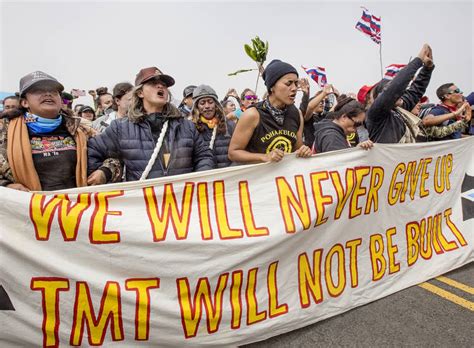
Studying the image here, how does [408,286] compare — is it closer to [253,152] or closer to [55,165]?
[253,152]

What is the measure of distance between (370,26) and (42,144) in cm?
906

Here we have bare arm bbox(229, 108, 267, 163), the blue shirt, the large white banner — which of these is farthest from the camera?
the blue shirt

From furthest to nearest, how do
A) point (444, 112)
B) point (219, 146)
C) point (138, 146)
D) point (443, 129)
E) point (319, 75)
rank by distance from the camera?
point (319, 75)
point (444, 112)
point (443, 129)
point (219, 146)
point (138, 146)

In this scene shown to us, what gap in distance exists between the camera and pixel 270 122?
286 cm

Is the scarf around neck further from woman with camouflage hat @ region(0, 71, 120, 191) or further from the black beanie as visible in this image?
woman with camouflage hat @ region(0, 71, 120, 191)

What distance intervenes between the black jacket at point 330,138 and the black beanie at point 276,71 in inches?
27.6

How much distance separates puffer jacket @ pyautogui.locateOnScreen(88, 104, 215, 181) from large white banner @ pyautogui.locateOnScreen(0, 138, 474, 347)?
405 mm

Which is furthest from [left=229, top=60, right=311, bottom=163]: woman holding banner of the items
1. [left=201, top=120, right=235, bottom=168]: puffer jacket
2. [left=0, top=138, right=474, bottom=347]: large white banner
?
[left=201, top=120, right=235, bottom=168]: puffer jacket

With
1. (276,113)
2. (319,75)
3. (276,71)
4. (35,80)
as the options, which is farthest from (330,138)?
(319,75)

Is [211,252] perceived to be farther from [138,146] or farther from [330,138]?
[330,138]

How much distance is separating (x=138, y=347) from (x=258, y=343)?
78 centimetres

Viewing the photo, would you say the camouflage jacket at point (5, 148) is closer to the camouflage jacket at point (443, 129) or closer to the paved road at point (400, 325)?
the paved road at point (400, 325)

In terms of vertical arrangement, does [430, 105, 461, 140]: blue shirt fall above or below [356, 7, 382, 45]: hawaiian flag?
below

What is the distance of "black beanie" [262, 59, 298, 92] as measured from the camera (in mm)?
2818
